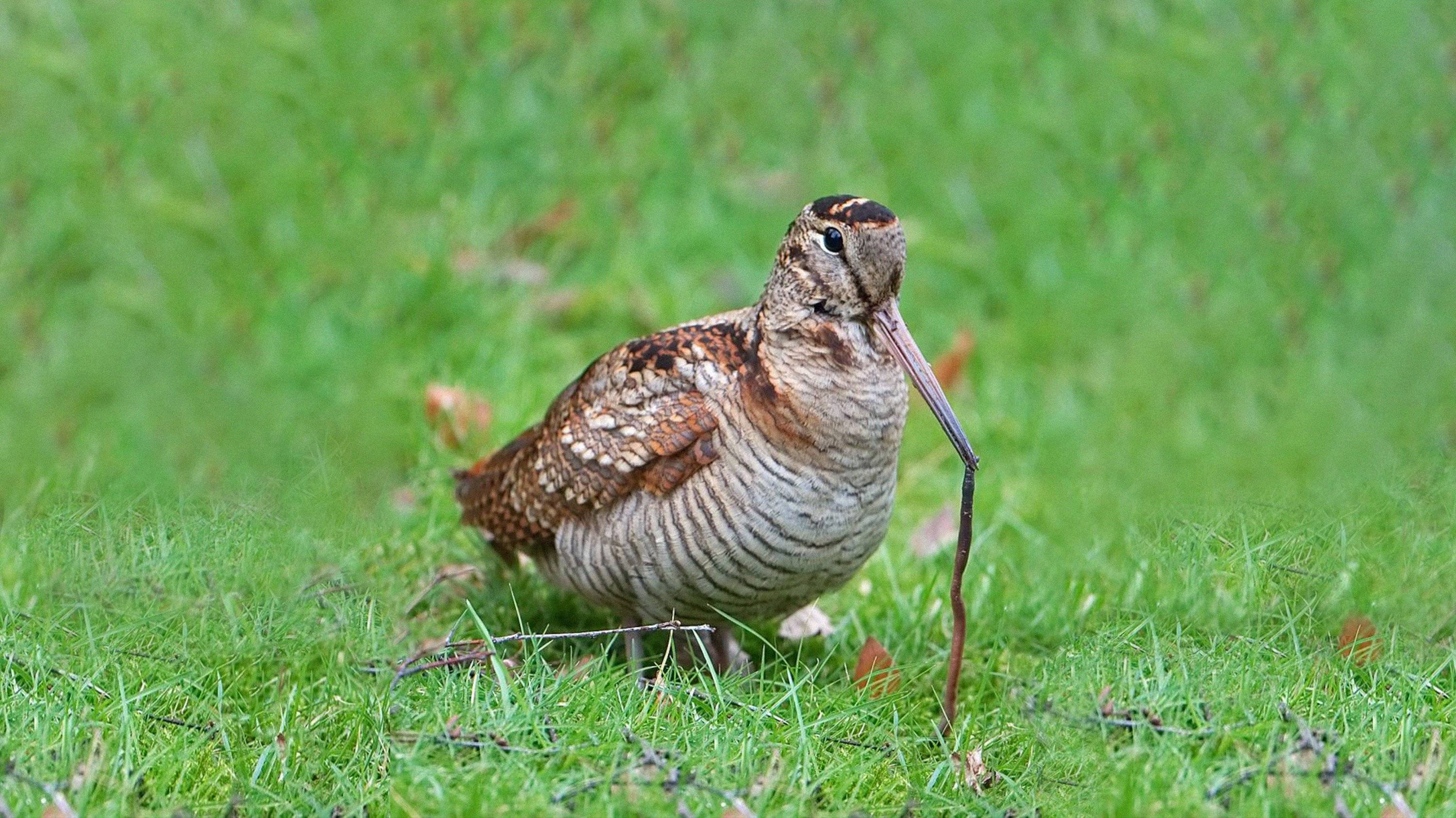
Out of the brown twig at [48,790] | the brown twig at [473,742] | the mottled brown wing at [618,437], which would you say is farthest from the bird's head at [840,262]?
the brown twig at [48,790]

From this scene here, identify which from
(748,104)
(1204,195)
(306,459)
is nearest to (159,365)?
(306,459)

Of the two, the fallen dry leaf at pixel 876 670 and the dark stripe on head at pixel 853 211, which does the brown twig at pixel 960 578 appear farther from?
the dark stripe on head at pixel 853 211

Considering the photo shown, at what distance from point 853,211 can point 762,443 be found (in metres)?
0.73

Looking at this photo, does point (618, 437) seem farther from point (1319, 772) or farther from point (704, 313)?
point (704, 313)

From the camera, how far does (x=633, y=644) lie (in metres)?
4.71

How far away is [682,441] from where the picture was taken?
4422 millimetres

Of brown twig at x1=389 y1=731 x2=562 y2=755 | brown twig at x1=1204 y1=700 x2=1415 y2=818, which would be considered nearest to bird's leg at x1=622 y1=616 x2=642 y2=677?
A: brown twig at x1=389 y1=731 x2=562 y2=755

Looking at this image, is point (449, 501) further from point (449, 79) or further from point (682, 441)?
point (449, 79)

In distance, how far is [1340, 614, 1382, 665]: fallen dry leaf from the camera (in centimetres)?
423

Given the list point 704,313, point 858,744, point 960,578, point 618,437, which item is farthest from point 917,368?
point 704,313

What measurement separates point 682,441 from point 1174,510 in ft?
4.92

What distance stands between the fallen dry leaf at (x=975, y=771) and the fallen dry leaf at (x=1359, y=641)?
1.07 metres

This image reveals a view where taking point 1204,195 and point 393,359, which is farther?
point 1204,195

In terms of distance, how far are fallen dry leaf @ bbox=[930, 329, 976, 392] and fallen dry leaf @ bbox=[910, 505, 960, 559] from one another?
1.39 meters
